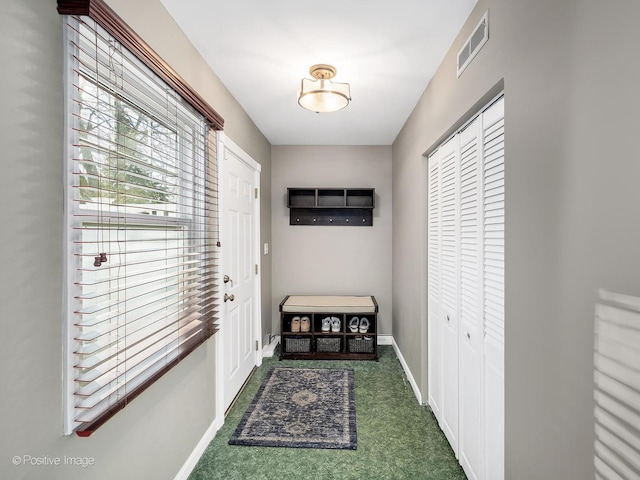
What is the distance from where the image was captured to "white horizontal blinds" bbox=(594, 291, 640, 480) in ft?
2.62

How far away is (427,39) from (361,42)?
38cm

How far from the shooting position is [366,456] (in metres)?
2.13

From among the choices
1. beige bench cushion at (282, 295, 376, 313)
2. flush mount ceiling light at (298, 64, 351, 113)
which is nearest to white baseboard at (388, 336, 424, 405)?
beige bench cushion at (282, 295, 376, 313)

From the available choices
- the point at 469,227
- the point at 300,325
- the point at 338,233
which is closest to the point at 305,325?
the point at 300,325

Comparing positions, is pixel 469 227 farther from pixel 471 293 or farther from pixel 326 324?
pixel 326 324

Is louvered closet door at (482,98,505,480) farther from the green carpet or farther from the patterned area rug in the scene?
the patterned area rug

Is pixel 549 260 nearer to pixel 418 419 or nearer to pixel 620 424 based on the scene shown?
pixel 620 424

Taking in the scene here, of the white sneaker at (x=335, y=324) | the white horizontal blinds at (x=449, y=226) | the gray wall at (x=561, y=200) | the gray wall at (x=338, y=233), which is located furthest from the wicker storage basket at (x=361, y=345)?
the gray wall at (x=561, y=200)

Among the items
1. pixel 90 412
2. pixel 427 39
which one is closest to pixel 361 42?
pixel 427 39

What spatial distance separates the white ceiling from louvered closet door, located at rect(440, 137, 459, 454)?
0.62 m

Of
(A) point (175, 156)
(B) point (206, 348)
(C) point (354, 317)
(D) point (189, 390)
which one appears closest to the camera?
(A) point (175, 156)

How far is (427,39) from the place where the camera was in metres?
1.96

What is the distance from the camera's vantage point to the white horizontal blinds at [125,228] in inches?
43.4

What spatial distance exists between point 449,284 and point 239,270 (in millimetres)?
1730
